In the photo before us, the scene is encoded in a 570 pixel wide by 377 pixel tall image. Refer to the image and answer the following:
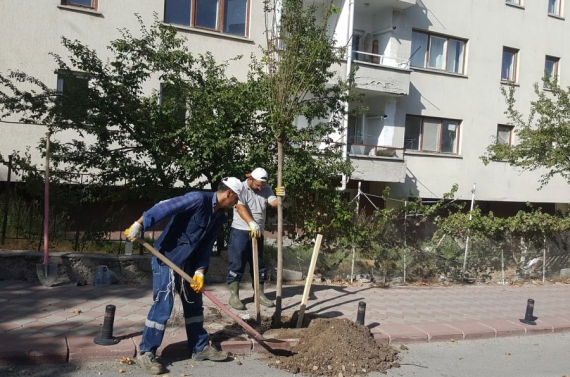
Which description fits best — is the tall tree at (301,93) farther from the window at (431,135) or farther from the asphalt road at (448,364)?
the window at (431,135)

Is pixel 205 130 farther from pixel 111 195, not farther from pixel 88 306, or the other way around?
pixel 88 306

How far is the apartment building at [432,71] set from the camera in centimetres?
1498

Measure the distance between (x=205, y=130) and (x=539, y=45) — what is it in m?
17.1

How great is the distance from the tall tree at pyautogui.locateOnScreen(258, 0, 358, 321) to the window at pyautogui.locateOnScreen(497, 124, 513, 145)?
12.7 meters

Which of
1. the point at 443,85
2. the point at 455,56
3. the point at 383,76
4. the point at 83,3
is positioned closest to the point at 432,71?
the point at 443,85

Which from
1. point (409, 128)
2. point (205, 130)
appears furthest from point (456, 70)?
point (205, 130)

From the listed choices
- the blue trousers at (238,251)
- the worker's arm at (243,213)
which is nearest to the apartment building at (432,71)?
the blue trousers at (238,251)

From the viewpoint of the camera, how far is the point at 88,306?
700cm

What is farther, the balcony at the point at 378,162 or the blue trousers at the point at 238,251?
the balcony at the point at 378,162

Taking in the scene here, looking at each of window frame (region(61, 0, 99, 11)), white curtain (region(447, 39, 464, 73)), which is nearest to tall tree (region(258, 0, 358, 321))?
window frame (region(61, 0, 99, 11))

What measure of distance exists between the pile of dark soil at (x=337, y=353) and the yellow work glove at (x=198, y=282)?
118 cm

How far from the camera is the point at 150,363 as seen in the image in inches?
204

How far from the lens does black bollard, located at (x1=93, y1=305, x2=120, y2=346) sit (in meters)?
5.58

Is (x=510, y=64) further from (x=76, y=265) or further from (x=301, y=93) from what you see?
(x=76, y=265)
